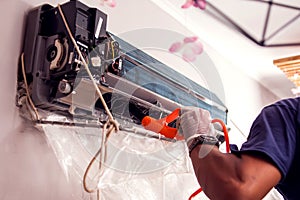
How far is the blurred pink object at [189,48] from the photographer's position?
5.79 feet

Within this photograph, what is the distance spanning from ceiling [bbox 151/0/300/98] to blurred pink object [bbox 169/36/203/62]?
9 cm

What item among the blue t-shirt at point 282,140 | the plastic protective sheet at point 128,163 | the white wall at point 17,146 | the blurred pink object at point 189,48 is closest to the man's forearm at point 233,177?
the blue t-shirt at point 282,140

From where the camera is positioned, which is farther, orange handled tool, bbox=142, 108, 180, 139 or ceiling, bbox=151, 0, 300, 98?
ceiling, bbox=151, 0, 300, 98

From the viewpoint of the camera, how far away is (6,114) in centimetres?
102

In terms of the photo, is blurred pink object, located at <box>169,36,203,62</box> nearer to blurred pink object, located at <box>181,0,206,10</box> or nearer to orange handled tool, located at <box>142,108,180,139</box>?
blurred pink object, located at <box>181,0,206,10</box>

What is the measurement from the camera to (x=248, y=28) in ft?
Answer: 7.22

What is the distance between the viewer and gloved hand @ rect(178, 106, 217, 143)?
0.95 metres

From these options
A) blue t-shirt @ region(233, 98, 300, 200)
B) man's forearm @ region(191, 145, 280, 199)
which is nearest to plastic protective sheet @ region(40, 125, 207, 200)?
man's forearm @ region(191, 145, 280, 199)

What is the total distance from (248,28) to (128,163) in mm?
1385

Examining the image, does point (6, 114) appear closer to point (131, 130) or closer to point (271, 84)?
point (131, 130)

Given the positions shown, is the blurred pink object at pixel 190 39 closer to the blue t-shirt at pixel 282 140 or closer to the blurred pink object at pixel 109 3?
the blurred pink object at pixel 109 3

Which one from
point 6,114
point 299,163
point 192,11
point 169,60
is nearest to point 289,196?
point 299,163

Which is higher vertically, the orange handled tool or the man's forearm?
the orange handled tool

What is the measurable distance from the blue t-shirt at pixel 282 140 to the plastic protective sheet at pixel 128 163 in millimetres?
517
